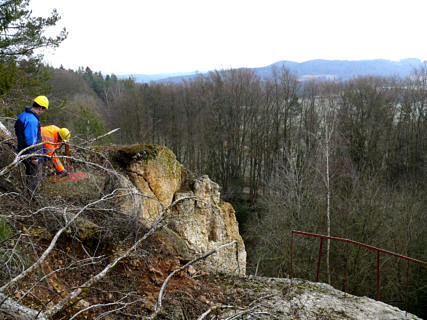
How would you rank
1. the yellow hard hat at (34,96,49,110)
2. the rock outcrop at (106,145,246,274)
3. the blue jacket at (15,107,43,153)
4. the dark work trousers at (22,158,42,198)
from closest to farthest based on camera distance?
the dark work trousers at (22,158,42,198)
the blue jacket at (15,107,43,153)
the yellow hard hat at (34,96,49,110)
the rock outcrop at (106,145,246,274)

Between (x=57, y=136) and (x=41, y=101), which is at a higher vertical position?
(x=41, y=101)

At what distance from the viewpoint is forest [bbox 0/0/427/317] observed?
1380cm

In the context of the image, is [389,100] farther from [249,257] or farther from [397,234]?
[249,257]

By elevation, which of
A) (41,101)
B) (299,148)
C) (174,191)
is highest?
(41,101)

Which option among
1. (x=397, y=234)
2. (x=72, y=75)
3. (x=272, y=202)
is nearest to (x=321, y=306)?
(x=397, y=234)

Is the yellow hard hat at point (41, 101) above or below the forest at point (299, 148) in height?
above

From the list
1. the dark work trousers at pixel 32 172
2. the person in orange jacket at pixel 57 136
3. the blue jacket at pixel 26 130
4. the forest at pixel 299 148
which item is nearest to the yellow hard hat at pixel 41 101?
the blue jacket at pixel 26 130

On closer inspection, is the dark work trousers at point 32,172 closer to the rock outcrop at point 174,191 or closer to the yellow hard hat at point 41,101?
the yellow hard hat at point 41,101

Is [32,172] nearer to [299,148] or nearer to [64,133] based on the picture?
[64,133]

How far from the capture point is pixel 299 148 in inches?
1039

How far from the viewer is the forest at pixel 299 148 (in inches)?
543

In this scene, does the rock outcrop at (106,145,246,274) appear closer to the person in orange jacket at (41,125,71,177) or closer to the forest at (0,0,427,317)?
the person in orange jacket at (41,125,71,177)

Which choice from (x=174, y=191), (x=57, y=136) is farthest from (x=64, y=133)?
(x=174, y=191)

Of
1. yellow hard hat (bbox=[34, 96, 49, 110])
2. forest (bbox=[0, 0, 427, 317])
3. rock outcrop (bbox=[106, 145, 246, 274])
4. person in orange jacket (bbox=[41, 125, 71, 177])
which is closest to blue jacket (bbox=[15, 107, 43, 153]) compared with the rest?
yellow hard hat (bbox=[34, 96, 49, 110])
